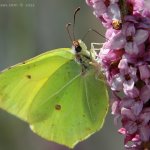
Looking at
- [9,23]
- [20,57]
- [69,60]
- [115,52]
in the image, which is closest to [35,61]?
[69,60]

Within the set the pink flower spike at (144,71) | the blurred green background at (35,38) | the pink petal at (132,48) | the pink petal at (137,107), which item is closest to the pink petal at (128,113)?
the pink petal at (137,107)

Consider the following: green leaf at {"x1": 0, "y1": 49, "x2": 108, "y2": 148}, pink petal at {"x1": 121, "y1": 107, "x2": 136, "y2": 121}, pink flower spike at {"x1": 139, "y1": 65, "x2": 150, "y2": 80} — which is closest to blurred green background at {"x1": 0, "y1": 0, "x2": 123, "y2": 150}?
green leaf at {"x1": 0, "y1": 49, "x2": 108, "y2": 148}

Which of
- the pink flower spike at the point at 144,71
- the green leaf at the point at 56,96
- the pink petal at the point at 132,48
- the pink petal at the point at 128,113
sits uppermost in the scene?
the pink petal at the point at 132,48

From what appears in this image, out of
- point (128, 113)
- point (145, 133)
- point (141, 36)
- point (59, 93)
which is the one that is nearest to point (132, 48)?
point (141, 36)

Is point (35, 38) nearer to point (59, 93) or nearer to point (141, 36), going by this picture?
point (59, 93)

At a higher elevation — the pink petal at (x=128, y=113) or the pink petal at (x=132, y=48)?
the pink petal at (x=132, y=48)

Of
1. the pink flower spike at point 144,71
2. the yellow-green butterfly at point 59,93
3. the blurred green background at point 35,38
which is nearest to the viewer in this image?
the pink flower spike at point 144,71

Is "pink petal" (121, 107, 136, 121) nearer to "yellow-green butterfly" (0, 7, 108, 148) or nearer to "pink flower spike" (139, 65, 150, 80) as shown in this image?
"pink flower spike" (139, 65, 150, 80)

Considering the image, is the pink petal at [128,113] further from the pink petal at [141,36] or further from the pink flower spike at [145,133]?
the pink petal at [141,36]

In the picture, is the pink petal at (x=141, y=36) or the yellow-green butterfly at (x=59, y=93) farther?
the yellow-green butterfly at (x=59, y=93)
